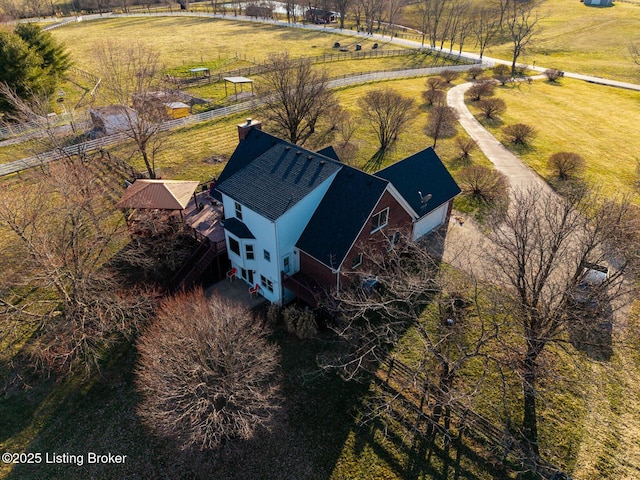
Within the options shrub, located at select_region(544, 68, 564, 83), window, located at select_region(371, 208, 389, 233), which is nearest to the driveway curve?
window, located at select_region(371, 208, 389, 233)

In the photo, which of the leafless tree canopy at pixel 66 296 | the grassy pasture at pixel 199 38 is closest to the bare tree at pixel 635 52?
the grassy pasture at pixel 199 38

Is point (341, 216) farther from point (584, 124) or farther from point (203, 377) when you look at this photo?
point (584, 124)

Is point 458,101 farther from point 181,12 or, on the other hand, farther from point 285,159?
point 181,12

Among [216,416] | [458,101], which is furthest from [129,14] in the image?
[216,416]

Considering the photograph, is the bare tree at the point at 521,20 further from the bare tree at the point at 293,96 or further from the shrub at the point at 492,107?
the bare tree at the point at 293,96

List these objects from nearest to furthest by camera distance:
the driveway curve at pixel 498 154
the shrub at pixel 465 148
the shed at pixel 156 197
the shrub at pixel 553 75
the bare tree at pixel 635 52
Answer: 1. the shed at pixel 156 197
2. the driveway curve at pixel 498 154
3. the shrub at pixel 465 148
4. the shrub at pixel 553 75
5. the bare tree at pixel 635 52

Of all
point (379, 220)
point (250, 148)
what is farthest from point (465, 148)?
point (250, 148)

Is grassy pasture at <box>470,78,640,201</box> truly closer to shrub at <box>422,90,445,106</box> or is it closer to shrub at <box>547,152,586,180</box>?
shrub at <box>547,152,586,180</box>
